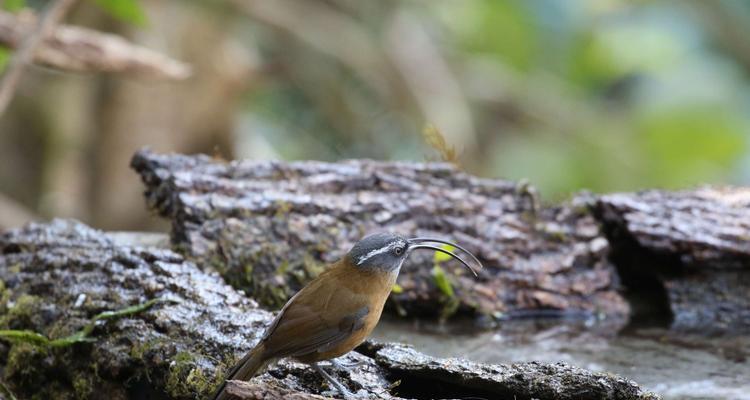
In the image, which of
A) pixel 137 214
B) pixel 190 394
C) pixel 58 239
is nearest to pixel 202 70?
pixel 137 214

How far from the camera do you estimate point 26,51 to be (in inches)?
174

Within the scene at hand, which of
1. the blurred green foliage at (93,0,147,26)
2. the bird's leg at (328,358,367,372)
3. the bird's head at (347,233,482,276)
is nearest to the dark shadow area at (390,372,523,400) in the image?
the bird's leg at (328,358,367,372)

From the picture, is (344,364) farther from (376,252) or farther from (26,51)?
(26,51)

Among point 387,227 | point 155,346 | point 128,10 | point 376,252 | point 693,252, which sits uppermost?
point 693,252

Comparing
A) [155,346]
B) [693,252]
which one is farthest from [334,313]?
[693,252]

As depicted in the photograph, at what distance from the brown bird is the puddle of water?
0.73 meters

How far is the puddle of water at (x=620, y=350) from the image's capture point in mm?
3285

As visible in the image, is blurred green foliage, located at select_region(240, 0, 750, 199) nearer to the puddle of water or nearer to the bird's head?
the puddle of water

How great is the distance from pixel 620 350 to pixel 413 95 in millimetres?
5132

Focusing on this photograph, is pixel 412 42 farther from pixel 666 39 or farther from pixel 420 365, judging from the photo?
pixel 420 365

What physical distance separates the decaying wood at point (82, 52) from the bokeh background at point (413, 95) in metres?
2.96

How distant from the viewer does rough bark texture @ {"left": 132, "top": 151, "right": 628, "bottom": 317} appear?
13.1ft

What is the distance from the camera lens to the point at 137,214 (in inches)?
333

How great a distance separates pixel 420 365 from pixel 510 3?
7.49 m
